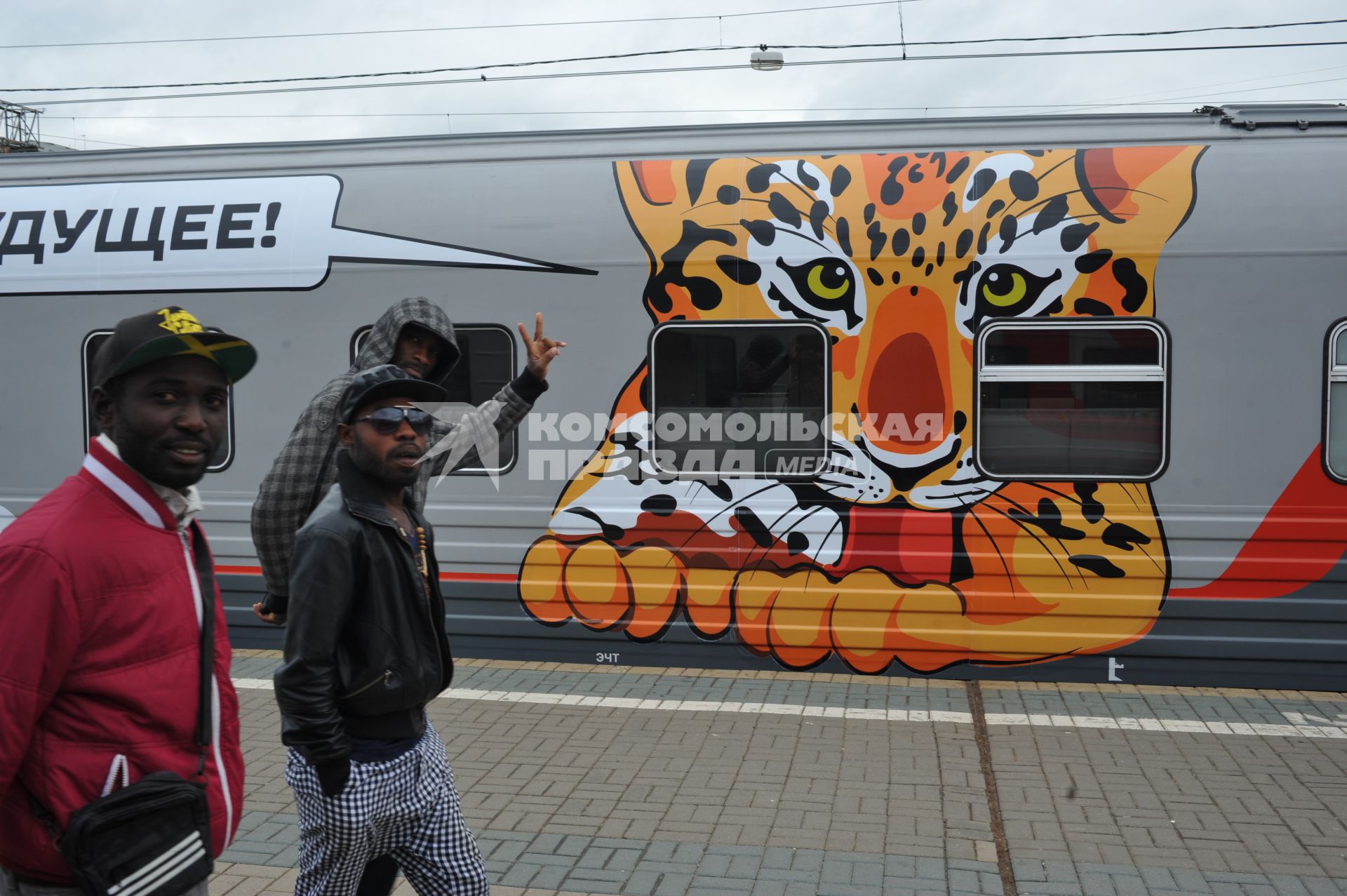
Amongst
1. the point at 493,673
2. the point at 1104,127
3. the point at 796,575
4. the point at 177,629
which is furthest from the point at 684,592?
the point at 177,629

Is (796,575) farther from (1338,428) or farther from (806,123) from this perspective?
(1338,428)

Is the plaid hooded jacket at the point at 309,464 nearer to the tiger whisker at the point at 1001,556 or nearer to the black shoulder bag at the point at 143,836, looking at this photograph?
the black shoulder bag at the point at 143,836

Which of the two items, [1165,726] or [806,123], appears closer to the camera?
[1165,726]

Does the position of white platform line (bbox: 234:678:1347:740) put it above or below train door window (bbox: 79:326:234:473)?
below

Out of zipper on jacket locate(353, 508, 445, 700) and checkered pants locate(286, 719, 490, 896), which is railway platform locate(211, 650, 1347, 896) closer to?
checkered pants locate(286, 719, 490, 896)

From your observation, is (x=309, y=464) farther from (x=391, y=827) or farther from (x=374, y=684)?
(x=391, y=827)

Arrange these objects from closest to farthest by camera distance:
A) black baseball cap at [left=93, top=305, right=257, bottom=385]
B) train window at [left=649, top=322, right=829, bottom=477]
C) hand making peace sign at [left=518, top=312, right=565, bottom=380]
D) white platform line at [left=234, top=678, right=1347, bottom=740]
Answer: black baseball cap at [left=93, top=305, right=257, bottom=385], hand making peace sign at [left=518, top=312, right=565, bottom=380], white platform line at [left=234, top=678, right=1347, bottom=740], train window at [left=649, top=322, right=829, bottom=477]

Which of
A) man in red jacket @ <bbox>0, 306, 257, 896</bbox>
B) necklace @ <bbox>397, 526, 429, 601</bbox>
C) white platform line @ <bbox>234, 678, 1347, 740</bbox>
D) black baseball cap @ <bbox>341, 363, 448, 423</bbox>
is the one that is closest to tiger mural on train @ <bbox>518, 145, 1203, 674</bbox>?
white platform line @ <bbox>234, 678, 1347, 740</bbox>

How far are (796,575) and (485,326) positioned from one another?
2411 mm

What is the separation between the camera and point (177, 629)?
219cm

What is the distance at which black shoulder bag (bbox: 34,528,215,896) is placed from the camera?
196 centimetres

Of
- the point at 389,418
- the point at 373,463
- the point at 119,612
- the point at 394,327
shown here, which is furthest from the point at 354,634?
the point at 394,327

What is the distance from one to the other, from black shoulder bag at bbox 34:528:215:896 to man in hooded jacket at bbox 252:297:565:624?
179 cm

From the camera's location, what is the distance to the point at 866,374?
6336 mm
